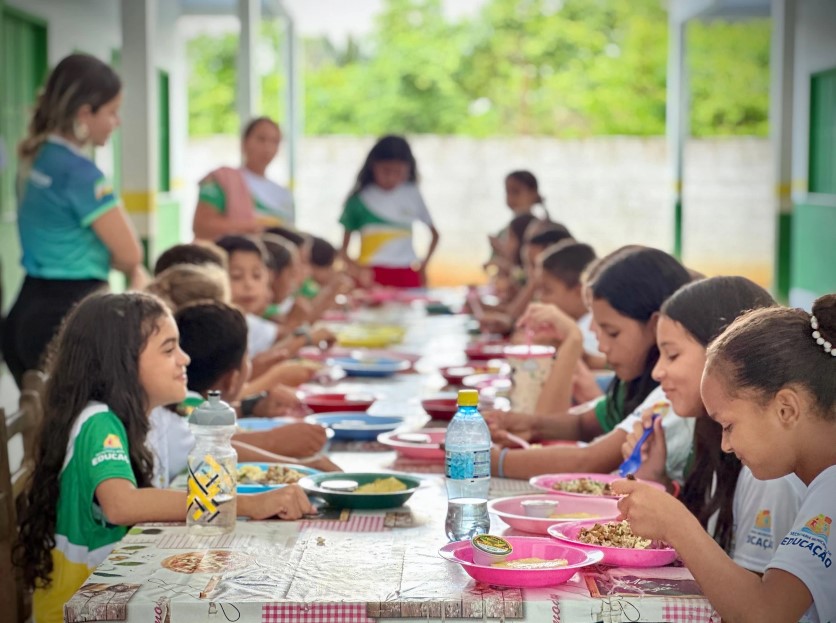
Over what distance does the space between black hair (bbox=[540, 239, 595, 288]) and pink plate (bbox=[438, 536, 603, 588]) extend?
2.33 metres

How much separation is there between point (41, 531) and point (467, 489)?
77 centimetres

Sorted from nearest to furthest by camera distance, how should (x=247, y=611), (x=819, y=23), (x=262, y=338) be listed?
(x=247, y=611)
(x=262, y=338)
(x=819, y=23)

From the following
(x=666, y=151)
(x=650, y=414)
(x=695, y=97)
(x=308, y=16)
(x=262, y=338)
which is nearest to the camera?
(x=650, y=414)

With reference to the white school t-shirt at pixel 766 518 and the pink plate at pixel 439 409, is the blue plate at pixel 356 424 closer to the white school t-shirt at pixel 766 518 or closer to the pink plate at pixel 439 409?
the pink plate at pixel 439 409

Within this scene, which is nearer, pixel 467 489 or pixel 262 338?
pixel 467 489

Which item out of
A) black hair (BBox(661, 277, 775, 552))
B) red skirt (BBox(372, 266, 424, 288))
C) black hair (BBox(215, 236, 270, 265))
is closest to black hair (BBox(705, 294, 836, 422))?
black hair (BBox(661, 277, 775, 552))

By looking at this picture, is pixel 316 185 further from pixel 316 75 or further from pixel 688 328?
pixel 688 328

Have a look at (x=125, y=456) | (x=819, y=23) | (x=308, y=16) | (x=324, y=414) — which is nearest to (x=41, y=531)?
(x=125, y=456)

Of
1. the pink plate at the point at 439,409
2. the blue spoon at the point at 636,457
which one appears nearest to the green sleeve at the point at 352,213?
the pink plate at the point at 439,409

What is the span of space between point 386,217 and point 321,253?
0.44 m

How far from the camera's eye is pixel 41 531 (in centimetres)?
225

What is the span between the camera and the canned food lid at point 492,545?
1730mm

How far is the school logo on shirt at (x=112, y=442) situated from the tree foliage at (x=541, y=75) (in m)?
19.3

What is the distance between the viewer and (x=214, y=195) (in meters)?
5.65
